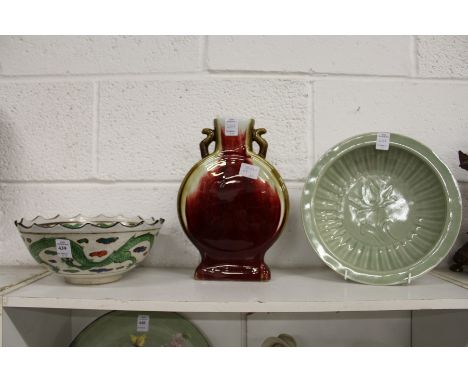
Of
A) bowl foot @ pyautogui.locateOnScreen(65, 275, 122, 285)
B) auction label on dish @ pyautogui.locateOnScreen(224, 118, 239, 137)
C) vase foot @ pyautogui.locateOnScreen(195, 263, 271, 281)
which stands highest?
auction label on dish @ pyautogui.locateOnScreen(224, 118, 239, 137)

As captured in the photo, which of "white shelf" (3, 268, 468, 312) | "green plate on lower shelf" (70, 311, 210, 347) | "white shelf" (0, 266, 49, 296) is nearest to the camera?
"white shelf" (3, 268, 468, 312)

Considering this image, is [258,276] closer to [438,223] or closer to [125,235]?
[125,235]

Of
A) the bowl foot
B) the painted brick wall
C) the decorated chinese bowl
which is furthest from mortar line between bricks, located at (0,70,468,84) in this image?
the bowl foot

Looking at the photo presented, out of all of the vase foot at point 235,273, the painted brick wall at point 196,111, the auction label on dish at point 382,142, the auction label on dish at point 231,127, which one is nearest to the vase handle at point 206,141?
the auction label on dish at point 231,127

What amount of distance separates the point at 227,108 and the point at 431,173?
0.53 metres

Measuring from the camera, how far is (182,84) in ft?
3.25

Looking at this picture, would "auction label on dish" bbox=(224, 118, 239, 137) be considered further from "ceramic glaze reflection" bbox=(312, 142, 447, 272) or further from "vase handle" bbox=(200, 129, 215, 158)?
"ceramic glaze reflection" bbox=(312, 142, 447, 272)

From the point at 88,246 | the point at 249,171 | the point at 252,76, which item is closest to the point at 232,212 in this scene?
the point at 249,171

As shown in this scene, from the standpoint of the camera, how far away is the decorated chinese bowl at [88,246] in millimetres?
712

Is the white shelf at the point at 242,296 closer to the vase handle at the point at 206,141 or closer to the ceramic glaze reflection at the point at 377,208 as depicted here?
the ceramic glaze reflection at the point at 377,208

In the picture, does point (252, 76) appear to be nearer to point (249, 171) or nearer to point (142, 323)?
point (249, 171)

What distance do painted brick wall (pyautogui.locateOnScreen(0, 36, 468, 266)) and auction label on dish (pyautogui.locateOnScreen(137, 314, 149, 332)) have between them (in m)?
0.15

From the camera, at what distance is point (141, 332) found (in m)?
0.97

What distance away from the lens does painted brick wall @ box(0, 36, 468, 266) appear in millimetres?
981
